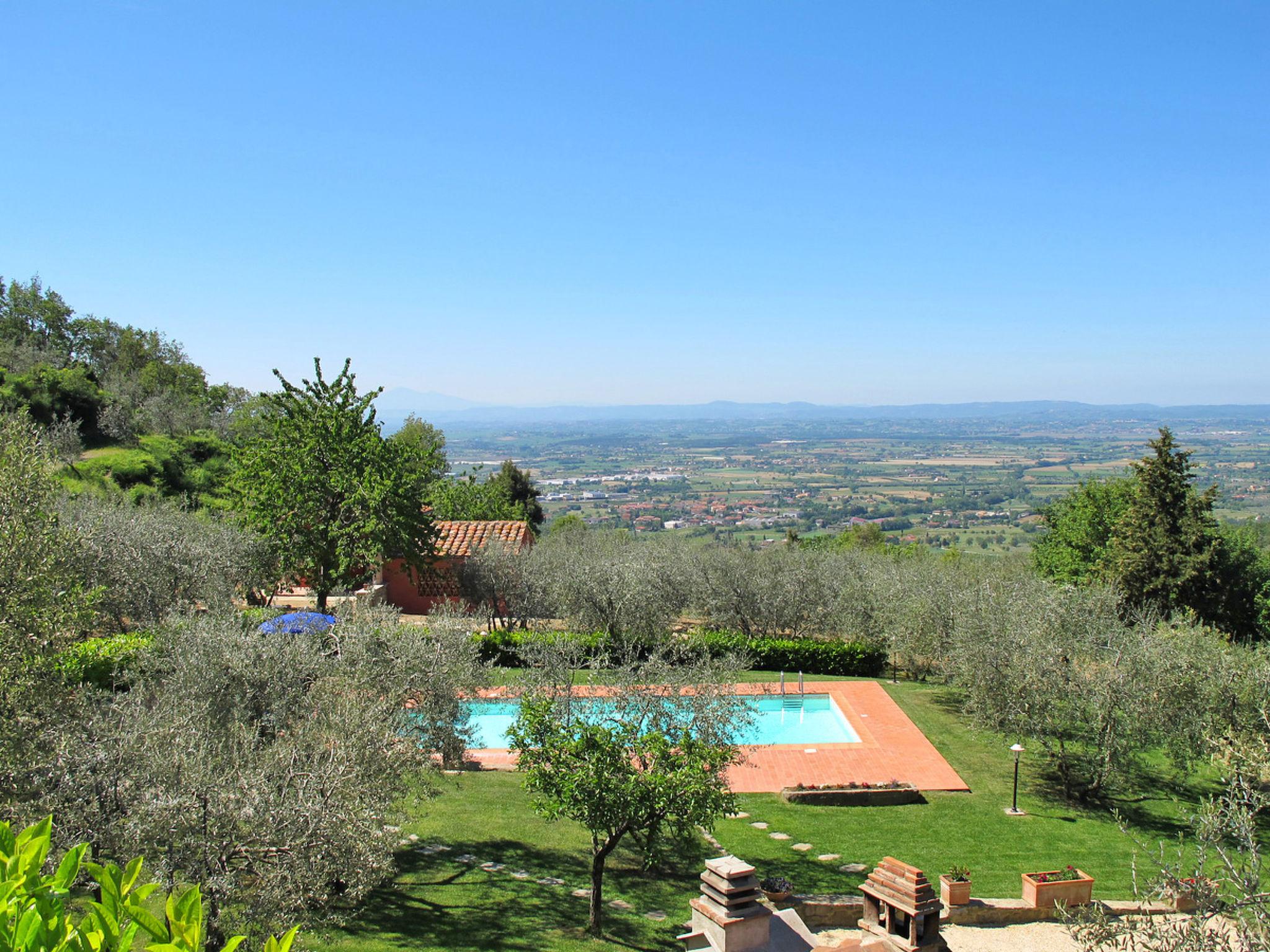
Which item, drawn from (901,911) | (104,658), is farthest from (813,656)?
(104,658)

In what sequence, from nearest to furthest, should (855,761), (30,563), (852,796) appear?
1. (30,563)
2. (852,796)
3. (855,761)

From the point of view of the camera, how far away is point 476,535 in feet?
99.4

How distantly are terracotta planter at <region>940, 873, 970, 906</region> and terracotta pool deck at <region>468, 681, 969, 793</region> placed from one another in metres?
4.25

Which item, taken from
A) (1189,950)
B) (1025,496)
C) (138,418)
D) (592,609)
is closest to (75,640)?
(1189,950)

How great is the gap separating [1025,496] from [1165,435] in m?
104

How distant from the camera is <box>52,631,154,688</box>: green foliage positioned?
464 inches

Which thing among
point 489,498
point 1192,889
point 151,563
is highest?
point 1192,889

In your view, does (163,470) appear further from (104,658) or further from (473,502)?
(104,658)

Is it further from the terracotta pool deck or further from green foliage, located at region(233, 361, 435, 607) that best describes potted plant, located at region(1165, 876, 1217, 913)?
green foliage, located at region(233, 361, 435, 607)

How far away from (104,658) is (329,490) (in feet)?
34.4

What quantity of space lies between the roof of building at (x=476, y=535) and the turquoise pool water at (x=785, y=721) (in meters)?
8.94

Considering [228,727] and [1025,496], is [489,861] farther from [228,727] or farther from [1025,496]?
[1025,496]

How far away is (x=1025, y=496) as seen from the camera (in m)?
122

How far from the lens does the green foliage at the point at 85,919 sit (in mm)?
2514
